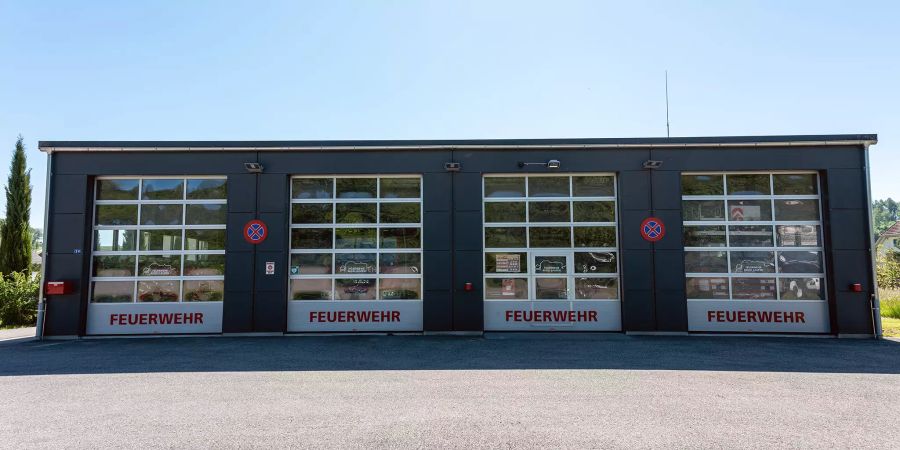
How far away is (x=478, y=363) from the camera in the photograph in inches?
318

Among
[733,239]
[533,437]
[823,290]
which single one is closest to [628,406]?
[533,437]

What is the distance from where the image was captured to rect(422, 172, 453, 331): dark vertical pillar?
11.4 meters

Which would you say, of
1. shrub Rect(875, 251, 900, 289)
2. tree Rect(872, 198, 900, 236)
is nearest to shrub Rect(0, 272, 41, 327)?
shrub Rect(875, 251, 900, 289)

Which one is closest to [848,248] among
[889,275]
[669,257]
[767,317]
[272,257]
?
[767,317]

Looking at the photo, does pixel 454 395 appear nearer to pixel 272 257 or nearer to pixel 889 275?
pixel 272 257

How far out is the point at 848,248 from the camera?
11242mm

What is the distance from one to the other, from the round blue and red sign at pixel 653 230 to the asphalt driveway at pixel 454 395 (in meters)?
2.60

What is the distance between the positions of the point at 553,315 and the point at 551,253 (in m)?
1.51

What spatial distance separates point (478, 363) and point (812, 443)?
184 inches

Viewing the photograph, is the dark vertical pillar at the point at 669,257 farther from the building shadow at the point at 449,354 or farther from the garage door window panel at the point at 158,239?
the garage door window panel at the point at 158,239

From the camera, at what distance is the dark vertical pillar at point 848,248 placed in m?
11.1

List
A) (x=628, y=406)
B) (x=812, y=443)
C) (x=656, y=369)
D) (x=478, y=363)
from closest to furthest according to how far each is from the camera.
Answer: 1. (x=812, y=443)
2. (x=628, y=406)
3. (x=656, y=369)
4. (x=478, y=363)

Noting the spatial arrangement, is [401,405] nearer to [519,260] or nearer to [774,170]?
Result: [519,260]

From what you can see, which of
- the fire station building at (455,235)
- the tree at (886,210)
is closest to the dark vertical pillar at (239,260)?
the fire station building at (455,235)
